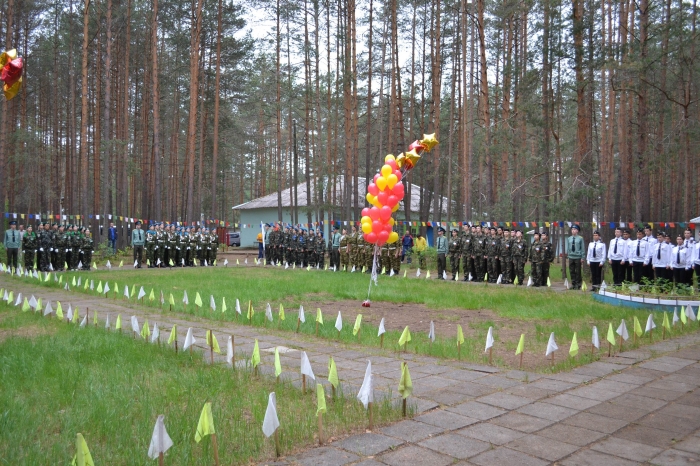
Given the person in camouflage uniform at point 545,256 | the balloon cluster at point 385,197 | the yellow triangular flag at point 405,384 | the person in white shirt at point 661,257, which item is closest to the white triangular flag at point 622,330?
the yellow triangular flag at point 405,384

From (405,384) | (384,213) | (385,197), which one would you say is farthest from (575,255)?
(405,384)

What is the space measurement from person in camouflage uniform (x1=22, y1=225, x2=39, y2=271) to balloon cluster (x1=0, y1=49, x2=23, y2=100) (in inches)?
555

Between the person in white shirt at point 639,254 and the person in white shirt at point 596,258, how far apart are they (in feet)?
2.17

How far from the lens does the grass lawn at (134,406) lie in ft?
13.0

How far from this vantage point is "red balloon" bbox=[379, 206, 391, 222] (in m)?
12.6

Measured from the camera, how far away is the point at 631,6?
61.1 feet

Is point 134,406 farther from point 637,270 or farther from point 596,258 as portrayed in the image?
point 637,270

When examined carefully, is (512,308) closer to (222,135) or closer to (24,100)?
(222,135)

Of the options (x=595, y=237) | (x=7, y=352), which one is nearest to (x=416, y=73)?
(x=595, y=237)

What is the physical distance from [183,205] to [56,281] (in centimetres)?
2731

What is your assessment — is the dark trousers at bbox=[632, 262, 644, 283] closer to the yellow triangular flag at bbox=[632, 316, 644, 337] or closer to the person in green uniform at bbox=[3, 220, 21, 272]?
the yellow triangular flag at bbox=[632, 316, 644, 337]

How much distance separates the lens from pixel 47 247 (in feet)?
64.6

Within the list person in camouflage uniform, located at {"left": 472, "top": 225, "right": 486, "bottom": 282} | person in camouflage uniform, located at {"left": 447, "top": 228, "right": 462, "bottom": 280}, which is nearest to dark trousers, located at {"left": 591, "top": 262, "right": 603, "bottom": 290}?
person in camouflage uniform, located at {"left": 472, "top": 225, "right": 486, "bottom": 282}

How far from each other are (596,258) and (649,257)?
1.26m
